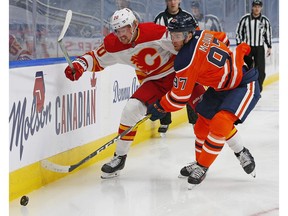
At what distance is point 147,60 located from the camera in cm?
342

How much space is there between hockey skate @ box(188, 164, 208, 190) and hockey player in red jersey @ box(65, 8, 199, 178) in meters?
0.48

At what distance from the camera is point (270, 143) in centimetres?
462

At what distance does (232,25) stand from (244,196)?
5.87 meters

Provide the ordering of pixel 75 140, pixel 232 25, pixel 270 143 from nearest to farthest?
pixel 75 140, pixel 270 143, pixel 232 25

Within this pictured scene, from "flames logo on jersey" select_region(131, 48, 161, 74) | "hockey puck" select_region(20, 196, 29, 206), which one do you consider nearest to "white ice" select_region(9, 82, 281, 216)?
"hockey puck" select_region(20, 196, 29, 206)

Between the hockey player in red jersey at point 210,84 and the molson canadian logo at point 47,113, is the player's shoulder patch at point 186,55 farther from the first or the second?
the molson canadian logo at point 47,113

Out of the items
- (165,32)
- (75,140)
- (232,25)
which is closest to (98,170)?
(75,140)

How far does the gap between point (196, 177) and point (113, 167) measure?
21.5 inches

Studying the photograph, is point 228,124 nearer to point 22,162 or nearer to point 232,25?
point 22,162

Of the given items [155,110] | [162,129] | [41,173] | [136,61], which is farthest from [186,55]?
[162,129]

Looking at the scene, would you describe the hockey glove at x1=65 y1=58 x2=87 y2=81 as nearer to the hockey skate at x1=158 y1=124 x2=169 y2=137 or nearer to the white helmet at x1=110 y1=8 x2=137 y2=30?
the white helmet at x1=110 y1=8 x2=137 y2=30

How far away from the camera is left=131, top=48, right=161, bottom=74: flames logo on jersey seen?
3.38m

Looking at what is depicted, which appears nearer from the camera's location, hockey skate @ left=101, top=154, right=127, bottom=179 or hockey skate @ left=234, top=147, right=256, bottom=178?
hockey skate @ left=234, top=147, right=256, bottom=178

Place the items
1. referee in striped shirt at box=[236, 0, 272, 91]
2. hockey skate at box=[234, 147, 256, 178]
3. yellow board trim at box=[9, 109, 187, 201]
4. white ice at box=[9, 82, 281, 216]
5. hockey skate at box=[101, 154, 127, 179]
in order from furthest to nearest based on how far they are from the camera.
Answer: referee in striped shirt at box=[236, 0, 272, 91], hockey skate at box=[101, 154, 127, 179], hockey skate at box=[234, 147, 256, 178], yellow board trim at box=[9, 109, 187, 201], white ice at box=[9, 82, 281, 216]
